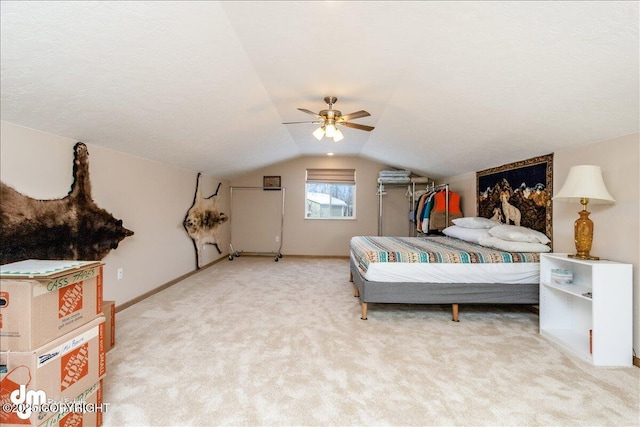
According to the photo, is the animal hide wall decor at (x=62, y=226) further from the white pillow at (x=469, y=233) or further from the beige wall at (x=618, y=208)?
the beige wall at (x=618, y=208)

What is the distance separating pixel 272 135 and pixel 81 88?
2.68 metres

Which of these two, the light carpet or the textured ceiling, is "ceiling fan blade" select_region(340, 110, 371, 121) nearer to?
the textured ceiling

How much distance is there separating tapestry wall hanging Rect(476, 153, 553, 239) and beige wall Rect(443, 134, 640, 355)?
1.01ft

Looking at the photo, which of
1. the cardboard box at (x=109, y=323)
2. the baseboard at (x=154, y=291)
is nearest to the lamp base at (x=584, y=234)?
the cardboard box at (x=109, y=323)

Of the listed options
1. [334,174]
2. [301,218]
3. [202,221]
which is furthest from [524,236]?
[202,221]

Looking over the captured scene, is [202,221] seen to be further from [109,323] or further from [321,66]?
[321,66]

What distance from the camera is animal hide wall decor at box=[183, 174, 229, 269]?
4840 millimetres

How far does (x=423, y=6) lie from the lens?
1.62 m

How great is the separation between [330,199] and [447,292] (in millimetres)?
4204

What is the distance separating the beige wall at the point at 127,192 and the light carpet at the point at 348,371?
0.56m

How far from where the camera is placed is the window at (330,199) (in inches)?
264

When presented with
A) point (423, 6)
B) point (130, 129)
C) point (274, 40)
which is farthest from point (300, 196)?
point (423, 6)

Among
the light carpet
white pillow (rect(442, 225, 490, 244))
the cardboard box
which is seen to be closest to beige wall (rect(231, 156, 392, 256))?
white pillow (rect(442, 225, 490, 244))

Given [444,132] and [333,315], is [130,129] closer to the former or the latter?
[333,315]
